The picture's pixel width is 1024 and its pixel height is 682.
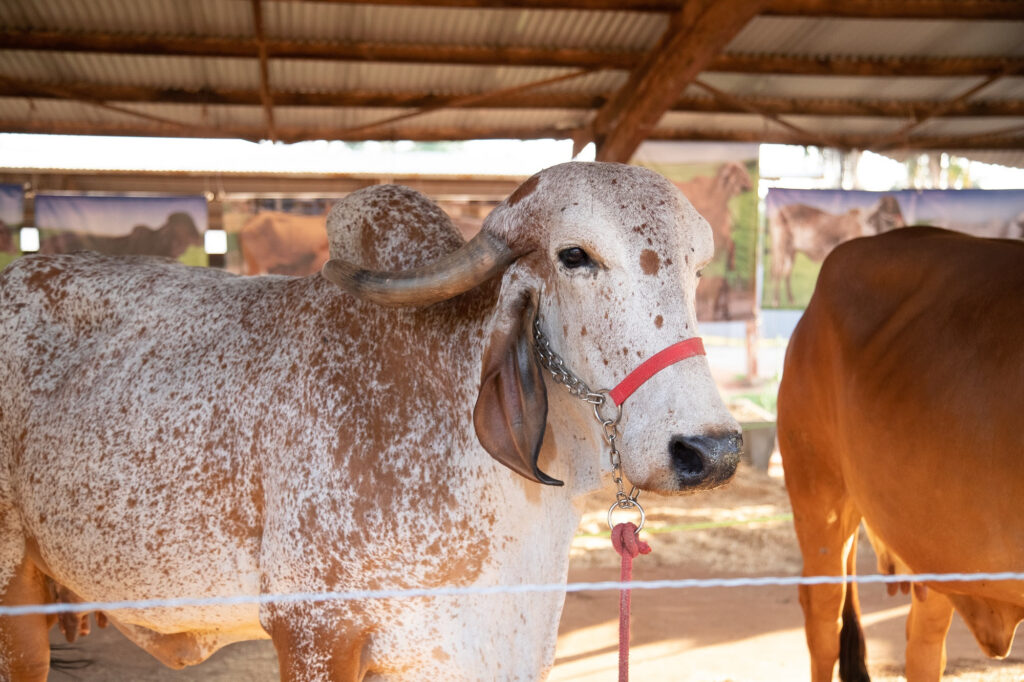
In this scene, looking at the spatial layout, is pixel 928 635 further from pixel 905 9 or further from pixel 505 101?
pixel 505 101

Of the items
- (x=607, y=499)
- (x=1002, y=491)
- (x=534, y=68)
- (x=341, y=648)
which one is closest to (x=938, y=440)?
(x=1002, y=491)

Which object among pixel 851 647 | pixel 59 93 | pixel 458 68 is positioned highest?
pixel 458 68

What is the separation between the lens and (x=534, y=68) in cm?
644

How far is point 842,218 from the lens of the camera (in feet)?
23.8

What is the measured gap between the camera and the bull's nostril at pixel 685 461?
5.25 ft

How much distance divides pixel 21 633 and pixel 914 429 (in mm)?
2878

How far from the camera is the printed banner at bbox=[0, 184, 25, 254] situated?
6734 millimetres

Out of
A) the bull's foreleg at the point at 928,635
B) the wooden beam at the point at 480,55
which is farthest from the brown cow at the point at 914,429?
the wooden beam at the point at 480,55

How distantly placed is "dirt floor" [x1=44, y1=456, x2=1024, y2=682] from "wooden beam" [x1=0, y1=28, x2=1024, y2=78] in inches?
126

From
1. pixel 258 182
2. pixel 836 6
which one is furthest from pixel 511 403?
pixel 258 182

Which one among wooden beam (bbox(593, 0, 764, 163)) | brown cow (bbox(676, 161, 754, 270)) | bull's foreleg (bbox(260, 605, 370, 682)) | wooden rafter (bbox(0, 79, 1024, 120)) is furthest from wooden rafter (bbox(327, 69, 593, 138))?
bull's foreleg (bbox(260, 605, 370, 682))

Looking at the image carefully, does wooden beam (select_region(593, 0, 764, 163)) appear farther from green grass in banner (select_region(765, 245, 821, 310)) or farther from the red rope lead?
the red rope lead

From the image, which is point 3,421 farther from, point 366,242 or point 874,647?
point 874,647

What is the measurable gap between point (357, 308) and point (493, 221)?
409 millimetres
